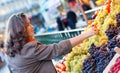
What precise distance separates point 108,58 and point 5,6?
51341 mm

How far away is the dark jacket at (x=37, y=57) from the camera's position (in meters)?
3.11

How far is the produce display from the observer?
122 inches

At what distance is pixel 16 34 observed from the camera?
10.0 ft

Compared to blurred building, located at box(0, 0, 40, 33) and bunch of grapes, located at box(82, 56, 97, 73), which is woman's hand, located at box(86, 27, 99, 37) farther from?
blurred building, located at box(0, 0, 40, 33)

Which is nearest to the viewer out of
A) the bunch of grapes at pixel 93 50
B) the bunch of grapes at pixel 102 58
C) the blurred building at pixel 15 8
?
the bunch of grapes at pixel 102 58

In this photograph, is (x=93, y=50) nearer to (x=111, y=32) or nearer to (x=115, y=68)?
(x=111, y=32)

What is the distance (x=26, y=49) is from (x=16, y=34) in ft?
0.63

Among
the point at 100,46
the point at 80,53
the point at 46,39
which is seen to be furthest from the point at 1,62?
the point at 100,46

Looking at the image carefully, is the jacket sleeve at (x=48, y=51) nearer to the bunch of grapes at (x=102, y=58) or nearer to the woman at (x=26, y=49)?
the woman at (x=26, y=49)

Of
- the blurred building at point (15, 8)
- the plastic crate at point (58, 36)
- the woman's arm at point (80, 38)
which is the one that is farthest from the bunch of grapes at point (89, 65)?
the blurred building at point (15, 8)

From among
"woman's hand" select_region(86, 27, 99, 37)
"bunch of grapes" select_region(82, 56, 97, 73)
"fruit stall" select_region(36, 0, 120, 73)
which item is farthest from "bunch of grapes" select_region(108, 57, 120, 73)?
"woman's hand" select_region(86, 27, 99, 37)

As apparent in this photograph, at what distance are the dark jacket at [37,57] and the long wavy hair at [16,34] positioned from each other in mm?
62

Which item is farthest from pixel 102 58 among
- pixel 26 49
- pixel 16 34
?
pixel 16 34

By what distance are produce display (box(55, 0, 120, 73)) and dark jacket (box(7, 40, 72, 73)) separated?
356mm
